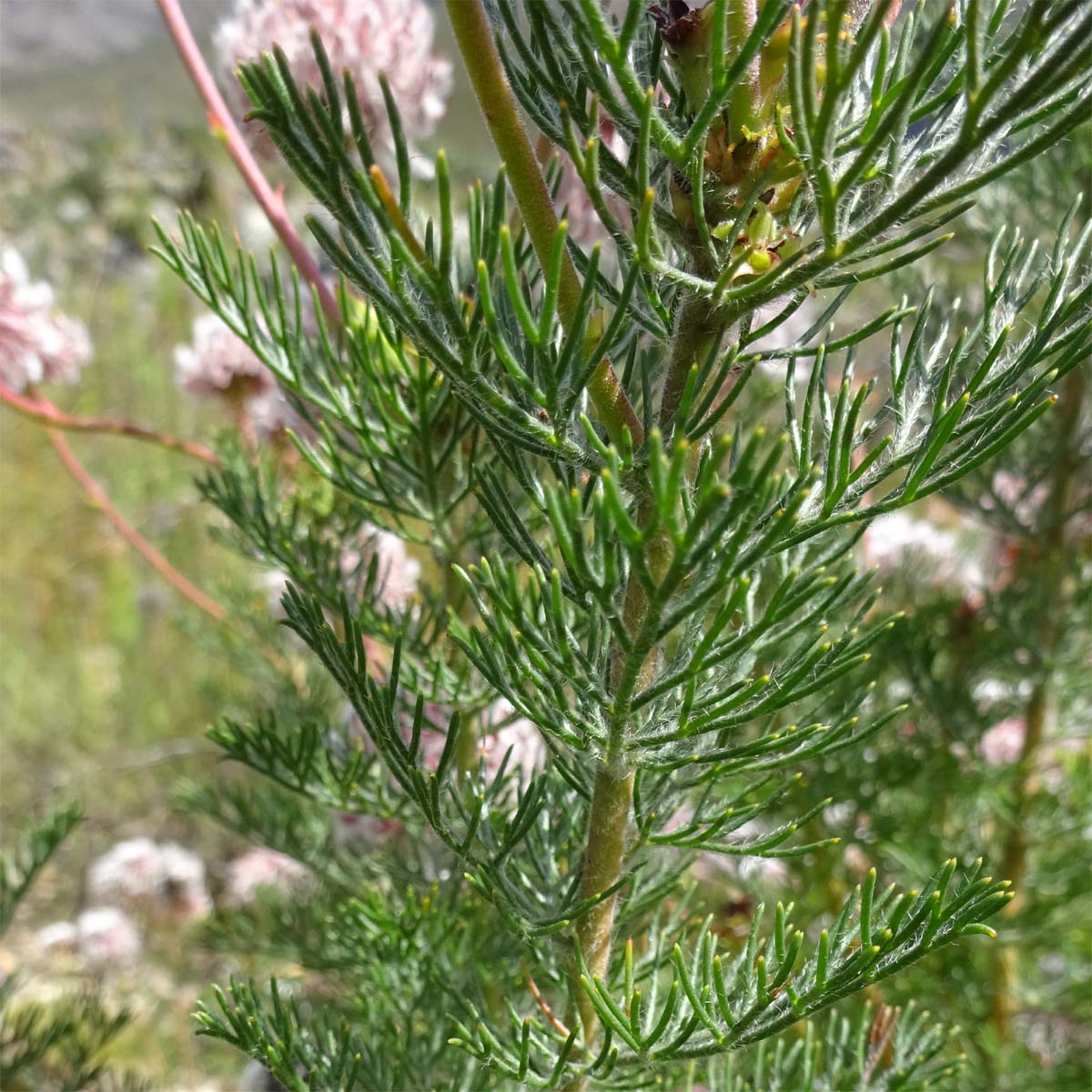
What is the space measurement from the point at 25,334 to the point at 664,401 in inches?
26.3

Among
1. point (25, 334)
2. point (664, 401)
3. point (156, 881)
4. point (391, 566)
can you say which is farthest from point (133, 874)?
point (664, 401)

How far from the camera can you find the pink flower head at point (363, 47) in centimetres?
56

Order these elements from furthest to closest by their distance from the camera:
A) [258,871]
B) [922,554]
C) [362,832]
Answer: [258,871] < [922,554] < [362,832]

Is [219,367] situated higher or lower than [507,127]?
higher

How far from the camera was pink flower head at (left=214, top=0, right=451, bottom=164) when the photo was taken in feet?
1.82

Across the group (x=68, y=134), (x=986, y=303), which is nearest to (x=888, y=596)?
(x=986, y=303)

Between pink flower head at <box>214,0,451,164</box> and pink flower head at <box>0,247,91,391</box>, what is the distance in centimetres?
29

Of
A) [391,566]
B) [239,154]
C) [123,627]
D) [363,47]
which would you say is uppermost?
[123,627]

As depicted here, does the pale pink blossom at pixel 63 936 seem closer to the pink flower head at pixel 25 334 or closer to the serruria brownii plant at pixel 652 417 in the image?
the pink flower head at pixel 25 334

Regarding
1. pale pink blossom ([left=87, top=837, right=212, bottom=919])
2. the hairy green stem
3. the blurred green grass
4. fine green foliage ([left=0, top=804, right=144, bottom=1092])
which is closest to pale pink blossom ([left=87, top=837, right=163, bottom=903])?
pale pink blossom ([left=87, top=837, right=212, bottom=919])

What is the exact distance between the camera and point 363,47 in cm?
56

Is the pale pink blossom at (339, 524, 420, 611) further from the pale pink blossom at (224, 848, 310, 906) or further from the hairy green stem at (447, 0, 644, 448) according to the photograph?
the pale pink blossom at (224, 848, 310, 906)

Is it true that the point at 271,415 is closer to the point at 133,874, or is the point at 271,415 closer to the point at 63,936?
the point at 133,874

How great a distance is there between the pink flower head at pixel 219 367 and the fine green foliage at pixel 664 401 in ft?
1.22
